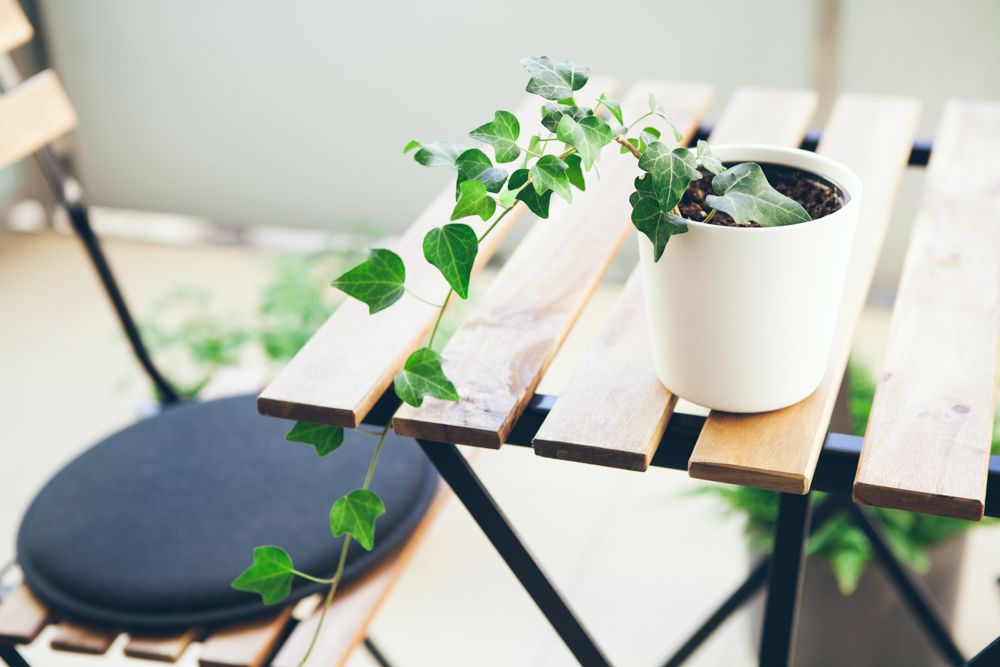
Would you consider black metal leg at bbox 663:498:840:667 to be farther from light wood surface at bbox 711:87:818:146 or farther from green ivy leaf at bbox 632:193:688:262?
green ivy leaf at bbox 632:193:688:262

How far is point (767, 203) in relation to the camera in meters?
0.70

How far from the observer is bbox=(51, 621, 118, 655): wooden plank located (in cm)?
106

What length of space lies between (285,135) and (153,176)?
0.47 m

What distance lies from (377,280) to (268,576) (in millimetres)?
249

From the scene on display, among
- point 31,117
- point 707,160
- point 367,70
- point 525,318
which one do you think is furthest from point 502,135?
point 367,70

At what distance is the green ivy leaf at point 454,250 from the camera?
71 centimetres

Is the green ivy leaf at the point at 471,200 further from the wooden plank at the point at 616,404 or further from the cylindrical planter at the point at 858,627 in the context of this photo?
the cylindrical planter at the point at 858,627

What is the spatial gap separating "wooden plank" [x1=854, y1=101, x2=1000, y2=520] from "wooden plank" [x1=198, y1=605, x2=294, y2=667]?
1.95ft

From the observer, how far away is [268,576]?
0.82 m

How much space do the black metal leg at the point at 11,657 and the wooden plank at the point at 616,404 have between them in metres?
0.66

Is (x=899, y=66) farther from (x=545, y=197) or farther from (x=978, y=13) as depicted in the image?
(x=545, y=197)

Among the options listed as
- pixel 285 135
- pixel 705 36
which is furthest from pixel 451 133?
pixel 705 36

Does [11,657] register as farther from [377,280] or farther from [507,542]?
[377,280]

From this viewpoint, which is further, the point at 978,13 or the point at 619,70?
the point at 619,70
